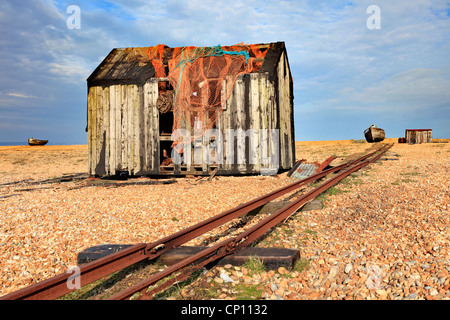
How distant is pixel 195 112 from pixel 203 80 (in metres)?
1.37

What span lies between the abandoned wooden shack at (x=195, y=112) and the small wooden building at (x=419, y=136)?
23.6 metres

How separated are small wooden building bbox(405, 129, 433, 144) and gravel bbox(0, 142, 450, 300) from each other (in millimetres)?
26361

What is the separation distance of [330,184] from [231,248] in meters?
5.35

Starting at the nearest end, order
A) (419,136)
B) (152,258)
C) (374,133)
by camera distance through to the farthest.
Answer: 1. (152,258)
2. (419,136)
3. (374,133)

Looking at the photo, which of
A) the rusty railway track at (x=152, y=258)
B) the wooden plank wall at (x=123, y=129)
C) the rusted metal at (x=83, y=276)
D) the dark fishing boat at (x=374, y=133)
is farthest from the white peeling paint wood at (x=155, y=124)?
the dark fishing boat at (x=374, y=133)

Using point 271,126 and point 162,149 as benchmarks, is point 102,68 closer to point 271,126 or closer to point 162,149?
point 162,149

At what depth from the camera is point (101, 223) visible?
5.85 m

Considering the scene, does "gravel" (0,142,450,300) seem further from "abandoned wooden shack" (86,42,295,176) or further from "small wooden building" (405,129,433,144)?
"small wooden building" (405,129,433,144)

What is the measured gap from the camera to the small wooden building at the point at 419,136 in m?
31.4

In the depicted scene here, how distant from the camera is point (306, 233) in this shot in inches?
193

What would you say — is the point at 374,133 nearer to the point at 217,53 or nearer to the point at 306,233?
the point at 217,53

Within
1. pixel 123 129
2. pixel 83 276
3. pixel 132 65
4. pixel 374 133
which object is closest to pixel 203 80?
pixel 132 65

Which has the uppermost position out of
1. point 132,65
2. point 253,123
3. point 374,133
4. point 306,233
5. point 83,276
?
point 132,65
